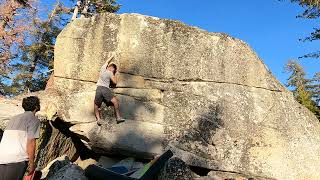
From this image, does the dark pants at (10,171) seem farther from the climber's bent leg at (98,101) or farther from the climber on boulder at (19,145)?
the climber's bent leg at (98,101)

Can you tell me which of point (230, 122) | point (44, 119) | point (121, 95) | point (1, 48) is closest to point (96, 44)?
point (121, 95)

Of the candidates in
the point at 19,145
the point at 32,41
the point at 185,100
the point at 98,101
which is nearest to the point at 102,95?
the point at 98,101

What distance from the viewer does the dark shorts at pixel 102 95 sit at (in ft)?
35.0

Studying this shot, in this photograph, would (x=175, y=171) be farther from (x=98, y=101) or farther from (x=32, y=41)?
(x=32, y=41)

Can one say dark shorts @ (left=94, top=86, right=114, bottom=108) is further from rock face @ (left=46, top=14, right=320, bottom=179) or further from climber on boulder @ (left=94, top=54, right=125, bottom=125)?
rock face @ (left=46, top=14, right=320, bottom=179)

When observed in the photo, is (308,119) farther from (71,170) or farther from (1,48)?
(1,48)

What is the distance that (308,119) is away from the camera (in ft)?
38.7

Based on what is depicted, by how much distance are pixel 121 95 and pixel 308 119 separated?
612 centimetres

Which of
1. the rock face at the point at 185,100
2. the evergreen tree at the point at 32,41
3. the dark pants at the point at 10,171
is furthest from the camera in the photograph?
the evergreen tree at the point at 32,41

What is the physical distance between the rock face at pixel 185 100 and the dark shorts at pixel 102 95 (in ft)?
1.53

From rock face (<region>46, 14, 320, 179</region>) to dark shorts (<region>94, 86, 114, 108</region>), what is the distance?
466 mm

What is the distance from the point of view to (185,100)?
37.2ft

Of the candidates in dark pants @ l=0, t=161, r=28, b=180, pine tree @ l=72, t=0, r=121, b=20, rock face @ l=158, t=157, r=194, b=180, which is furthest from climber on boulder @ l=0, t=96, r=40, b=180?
pine tree @ l=72, t=0, r=121, b=20

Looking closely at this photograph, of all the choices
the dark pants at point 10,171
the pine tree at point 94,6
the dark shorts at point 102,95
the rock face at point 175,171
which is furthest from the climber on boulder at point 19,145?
the pine tree at point 94,6
